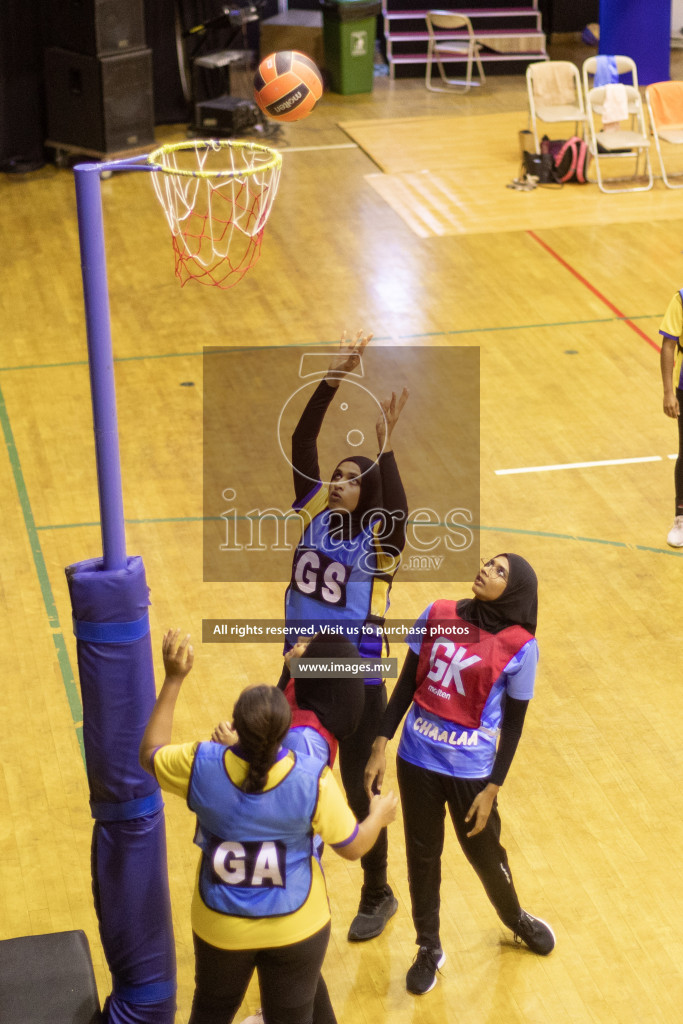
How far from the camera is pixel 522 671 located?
13.2 ft

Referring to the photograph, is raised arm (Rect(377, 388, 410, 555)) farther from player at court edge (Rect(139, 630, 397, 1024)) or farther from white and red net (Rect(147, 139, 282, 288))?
white and red net (Rect(147, 139, 282, 288))

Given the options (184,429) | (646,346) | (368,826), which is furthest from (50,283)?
(368,826)

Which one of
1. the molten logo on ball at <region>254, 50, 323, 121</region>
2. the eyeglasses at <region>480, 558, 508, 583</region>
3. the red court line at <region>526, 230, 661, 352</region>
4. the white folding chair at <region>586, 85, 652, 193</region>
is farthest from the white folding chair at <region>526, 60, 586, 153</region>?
the eyeglasses at <region>480, 558, 508, 583</region>

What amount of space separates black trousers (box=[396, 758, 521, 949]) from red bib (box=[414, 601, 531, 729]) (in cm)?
23

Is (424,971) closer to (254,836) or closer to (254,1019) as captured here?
(254,1019)

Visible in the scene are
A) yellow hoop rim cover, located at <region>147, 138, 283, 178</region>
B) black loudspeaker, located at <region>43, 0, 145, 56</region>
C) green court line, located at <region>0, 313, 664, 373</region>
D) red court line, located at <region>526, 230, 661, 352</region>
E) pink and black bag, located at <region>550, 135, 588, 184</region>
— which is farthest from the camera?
black loudspeaker, located at <region>43, 0, 145, 56</region>

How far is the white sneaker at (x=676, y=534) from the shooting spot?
7195 millimetres

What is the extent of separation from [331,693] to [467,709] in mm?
651

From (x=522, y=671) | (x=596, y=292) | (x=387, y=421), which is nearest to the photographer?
(x=522, y=671)

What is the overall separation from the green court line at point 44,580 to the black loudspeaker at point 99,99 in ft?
17.5

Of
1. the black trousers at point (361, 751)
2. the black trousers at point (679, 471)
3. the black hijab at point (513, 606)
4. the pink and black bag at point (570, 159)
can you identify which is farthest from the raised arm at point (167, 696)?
the pink and black bag at point (570, 159)

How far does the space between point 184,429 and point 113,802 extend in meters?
4.84

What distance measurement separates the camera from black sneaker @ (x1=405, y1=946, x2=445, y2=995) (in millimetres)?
4422

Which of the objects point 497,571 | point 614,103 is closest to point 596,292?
point 614,103
